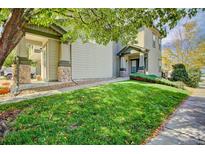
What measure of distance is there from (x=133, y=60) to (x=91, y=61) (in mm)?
4834

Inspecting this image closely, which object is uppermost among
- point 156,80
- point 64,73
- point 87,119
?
point 64,73

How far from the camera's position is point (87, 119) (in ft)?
13.1

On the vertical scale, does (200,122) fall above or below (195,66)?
below

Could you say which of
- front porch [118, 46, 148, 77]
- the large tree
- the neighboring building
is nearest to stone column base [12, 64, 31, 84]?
the neighboring building

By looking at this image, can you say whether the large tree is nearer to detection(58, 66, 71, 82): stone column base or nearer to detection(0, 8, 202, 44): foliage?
detection(0, 8, 202, 44): foliage

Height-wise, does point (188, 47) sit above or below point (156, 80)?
above

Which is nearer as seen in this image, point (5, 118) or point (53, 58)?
point (5, 118)

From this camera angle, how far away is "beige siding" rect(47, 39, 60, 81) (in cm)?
895

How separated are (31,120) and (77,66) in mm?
6269

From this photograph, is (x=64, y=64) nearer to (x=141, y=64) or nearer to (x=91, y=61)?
(x=91, y=61)

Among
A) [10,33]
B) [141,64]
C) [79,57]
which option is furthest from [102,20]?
[141,64]

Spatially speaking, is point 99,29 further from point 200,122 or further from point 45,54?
point 45,54

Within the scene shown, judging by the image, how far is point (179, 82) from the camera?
8.09 metres
